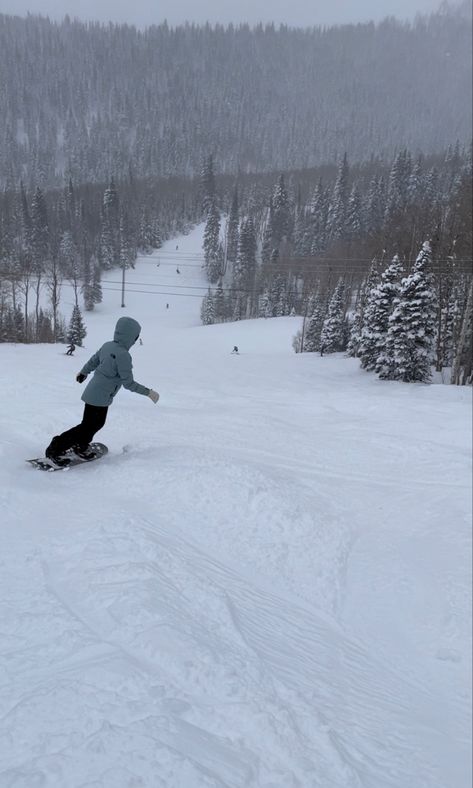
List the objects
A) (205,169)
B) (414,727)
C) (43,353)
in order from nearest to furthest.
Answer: (414,727) → (43,353) → (205,169)

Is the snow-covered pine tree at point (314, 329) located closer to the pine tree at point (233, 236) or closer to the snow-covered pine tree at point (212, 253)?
the snow-covered pine tree at point (212, 253)

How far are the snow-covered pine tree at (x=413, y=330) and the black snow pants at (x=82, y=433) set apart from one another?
14.2m

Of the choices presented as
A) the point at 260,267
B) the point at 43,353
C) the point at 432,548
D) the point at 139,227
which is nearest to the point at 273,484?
the point at 432,548

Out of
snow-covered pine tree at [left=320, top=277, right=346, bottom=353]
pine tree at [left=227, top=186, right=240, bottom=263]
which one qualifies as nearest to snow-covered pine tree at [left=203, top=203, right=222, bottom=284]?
pine tree at [left=227, top=186, right=240, bottom=263]

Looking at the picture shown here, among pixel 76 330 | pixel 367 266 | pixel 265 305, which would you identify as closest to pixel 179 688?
pixel 76 330

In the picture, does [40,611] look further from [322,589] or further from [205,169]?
[205,169]

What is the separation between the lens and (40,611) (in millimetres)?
2301

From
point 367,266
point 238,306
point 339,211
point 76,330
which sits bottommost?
point 76,330

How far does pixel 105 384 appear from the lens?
16.4 ft

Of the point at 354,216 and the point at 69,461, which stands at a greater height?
the point at 354,216

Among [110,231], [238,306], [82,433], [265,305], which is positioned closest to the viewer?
[82,433]

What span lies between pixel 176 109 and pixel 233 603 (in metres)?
193

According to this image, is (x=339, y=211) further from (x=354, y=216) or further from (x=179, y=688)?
(x=179, y=688)

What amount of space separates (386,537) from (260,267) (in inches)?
2832
